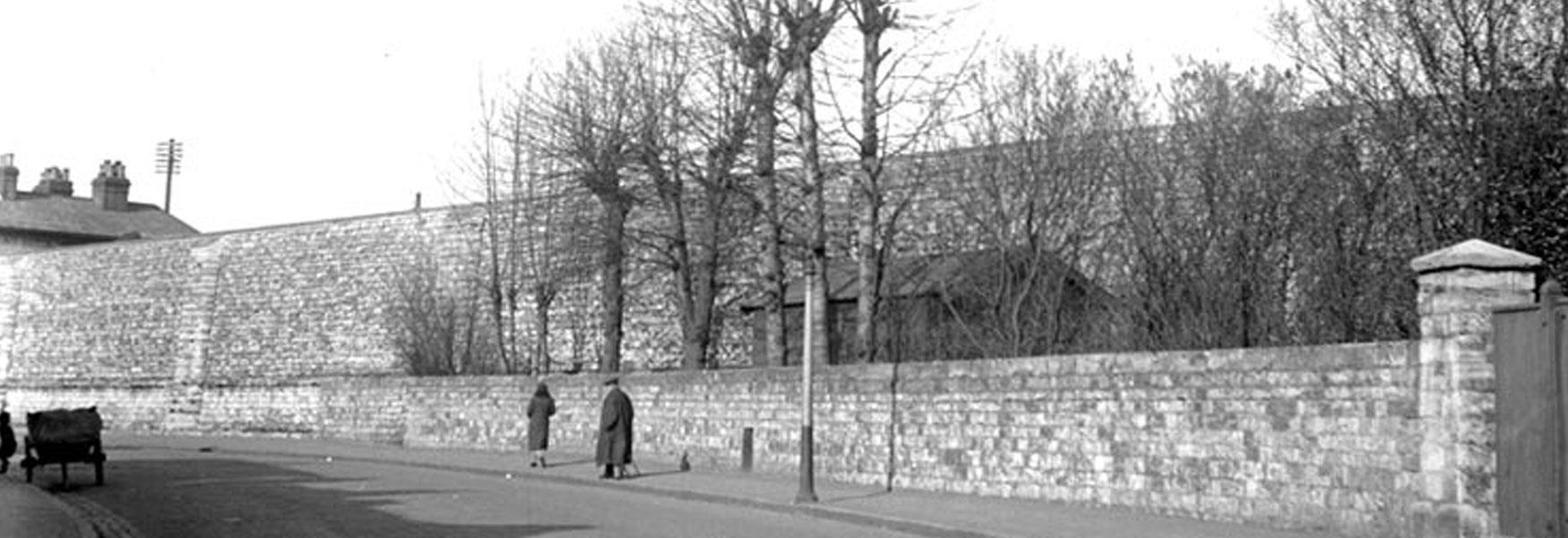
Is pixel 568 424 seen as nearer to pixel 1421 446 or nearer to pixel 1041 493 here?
pixel 1041 493

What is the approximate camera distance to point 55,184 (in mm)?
87125

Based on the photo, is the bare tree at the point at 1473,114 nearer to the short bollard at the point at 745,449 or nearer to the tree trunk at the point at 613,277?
the short bollard at the point at 745,449

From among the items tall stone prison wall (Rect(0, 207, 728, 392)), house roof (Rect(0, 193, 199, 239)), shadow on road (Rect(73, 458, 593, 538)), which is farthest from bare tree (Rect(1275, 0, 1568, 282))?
house roof (Rect(0, 193, 199, 239))

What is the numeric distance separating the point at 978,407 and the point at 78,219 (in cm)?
7086

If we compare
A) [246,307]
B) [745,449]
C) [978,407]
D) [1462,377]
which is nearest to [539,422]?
[745,449]

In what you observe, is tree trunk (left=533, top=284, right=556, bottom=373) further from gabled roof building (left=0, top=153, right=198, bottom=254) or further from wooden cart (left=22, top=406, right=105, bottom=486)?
gabled roof building (left=0, top=153, right=198, bottom=254)

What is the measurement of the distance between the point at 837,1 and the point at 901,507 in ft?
39.8

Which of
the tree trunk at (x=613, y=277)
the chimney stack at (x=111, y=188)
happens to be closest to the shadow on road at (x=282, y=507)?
the tree trunk at (x=613, y=277)

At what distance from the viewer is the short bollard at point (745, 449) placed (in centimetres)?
2650

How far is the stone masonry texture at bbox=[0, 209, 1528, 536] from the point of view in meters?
14.7

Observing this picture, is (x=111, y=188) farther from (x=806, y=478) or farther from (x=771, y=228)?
(x=806, y=478)

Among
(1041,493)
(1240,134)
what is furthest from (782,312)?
(1041,493)

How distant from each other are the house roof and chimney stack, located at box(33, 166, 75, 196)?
2.73ft

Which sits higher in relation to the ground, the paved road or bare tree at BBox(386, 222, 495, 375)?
bare tree at BBox(386, 222, 495, 375)
